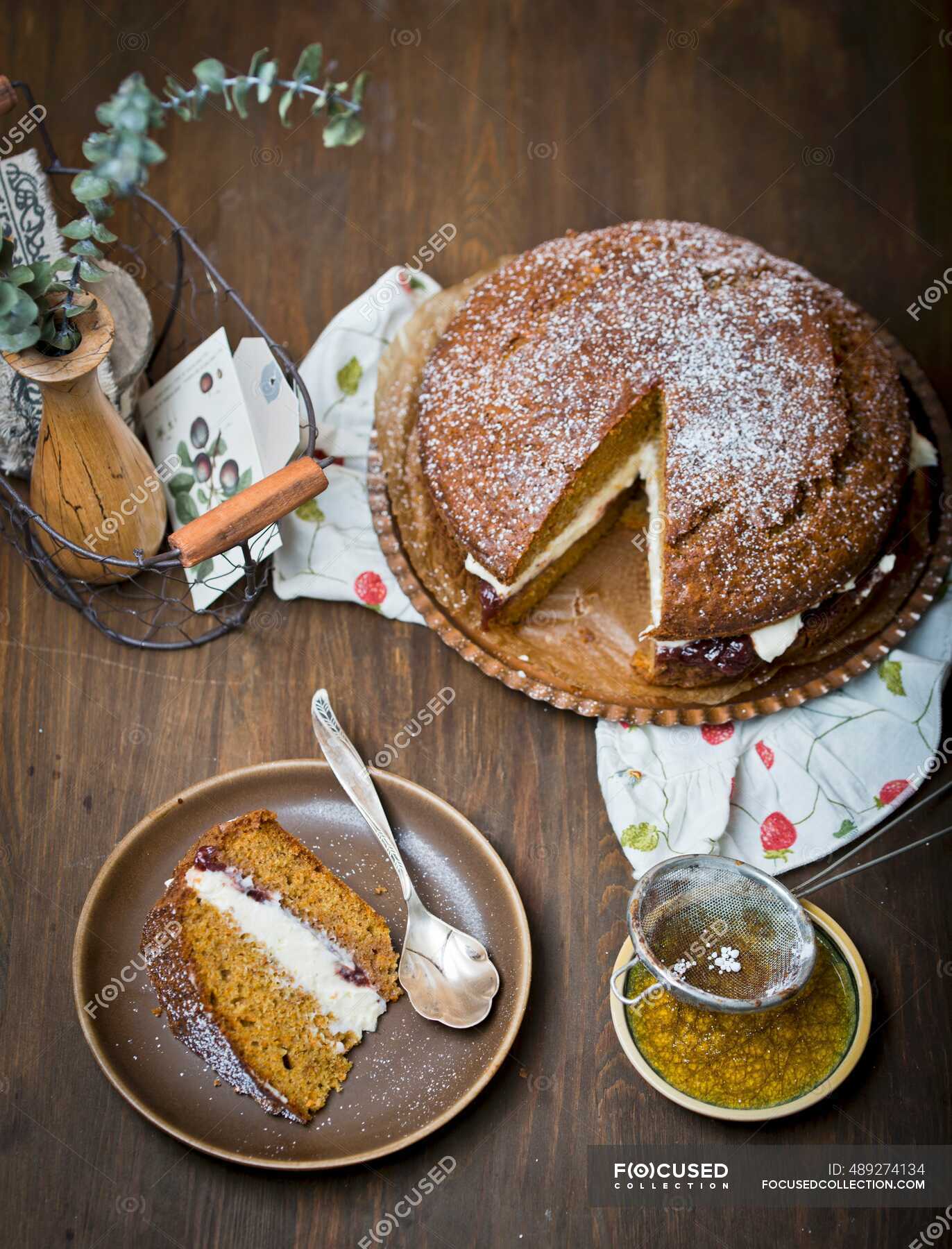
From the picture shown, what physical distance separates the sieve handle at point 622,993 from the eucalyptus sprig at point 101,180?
1.87 m

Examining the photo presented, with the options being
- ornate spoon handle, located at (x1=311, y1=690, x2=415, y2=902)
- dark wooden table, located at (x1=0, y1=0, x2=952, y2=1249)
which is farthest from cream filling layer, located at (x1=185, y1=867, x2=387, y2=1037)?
dark wooden table, located at (x1=0, y1=0, x2=952, y2=1249)

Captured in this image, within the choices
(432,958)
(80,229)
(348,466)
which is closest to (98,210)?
(80,229)

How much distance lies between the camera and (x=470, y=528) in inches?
115

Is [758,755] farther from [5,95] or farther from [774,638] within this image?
[5,95]

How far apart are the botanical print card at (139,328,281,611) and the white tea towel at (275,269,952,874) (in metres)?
0.20

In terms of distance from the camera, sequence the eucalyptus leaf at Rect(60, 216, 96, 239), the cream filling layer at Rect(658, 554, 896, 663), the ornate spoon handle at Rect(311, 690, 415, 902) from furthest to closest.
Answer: the cream filling layer at Rect(658, 554, 896, 663) < the ornate spoon handle at Rect(311, 690, 415, 902) < the eucalyptus leaf at Rect(60, 216, 96, 239)

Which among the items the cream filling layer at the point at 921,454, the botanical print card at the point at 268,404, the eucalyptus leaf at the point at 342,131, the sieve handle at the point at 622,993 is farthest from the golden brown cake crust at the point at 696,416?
the sieve handle at the point at 622,993

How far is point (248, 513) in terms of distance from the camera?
8.38 feet

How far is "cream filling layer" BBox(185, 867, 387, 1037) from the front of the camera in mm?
2652

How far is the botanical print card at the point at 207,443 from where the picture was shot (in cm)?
289

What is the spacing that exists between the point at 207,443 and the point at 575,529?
3.30 feet

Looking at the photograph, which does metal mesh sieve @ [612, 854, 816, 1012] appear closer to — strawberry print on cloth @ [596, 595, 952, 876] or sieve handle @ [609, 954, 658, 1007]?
sieve handle @ [609, 954, 658, 1007]

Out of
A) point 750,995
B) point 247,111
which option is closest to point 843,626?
point 750,995

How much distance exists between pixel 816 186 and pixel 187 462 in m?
2.20
